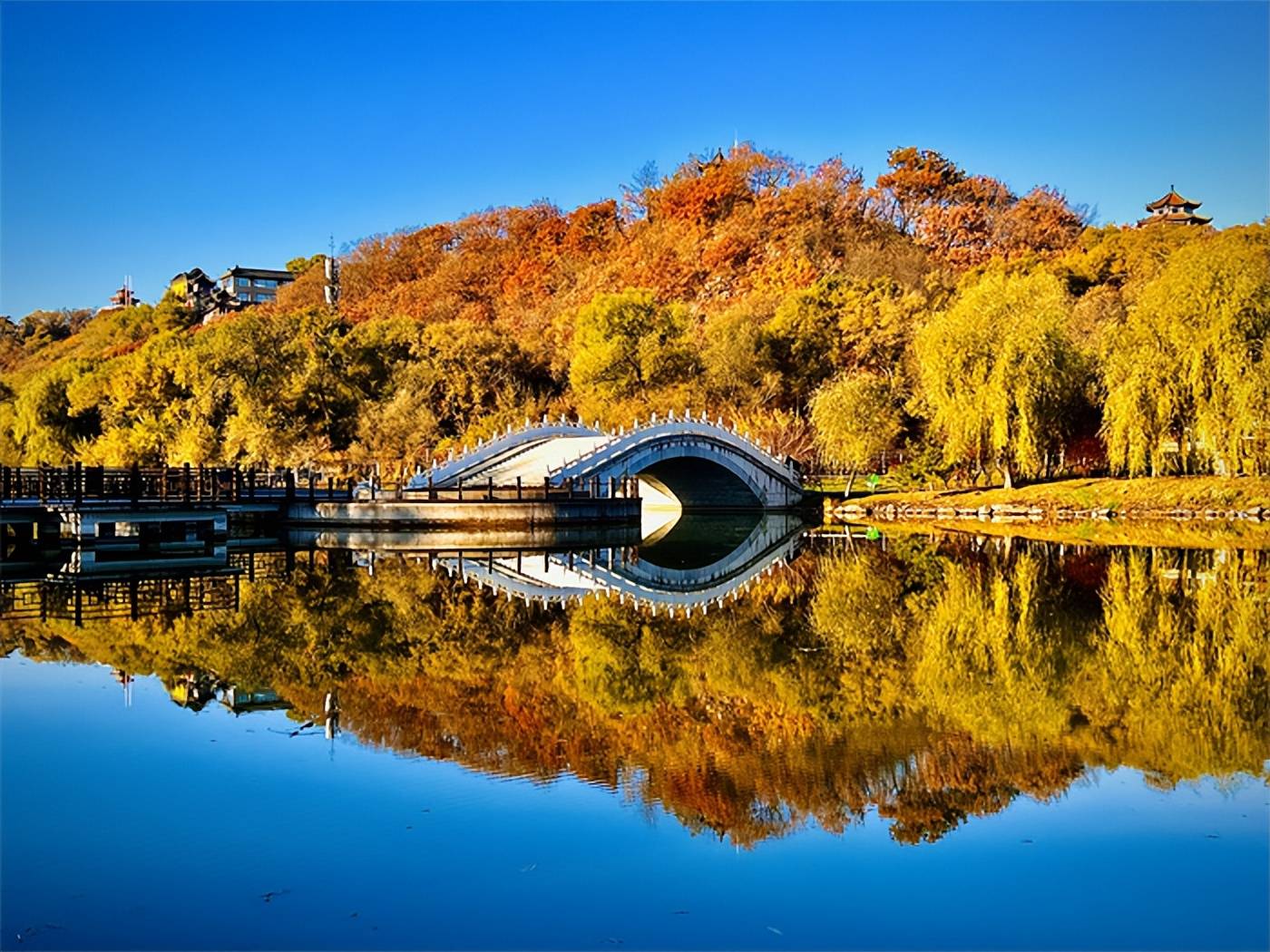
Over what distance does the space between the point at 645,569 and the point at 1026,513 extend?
17029mm

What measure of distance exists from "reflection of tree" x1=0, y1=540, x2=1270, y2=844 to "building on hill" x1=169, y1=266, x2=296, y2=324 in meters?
88.0

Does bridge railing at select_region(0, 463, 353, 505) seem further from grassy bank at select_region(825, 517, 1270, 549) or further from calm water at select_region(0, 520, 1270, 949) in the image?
grassy bank at select_region(825, 517, 1270, 549)

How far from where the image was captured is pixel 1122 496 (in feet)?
123

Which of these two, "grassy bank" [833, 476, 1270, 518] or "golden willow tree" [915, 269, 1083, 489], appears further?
"golden willow tree" [915, 269, 1083, 489]

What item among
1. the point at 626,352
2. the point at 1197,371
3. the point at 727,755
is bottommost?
the point at 727,755

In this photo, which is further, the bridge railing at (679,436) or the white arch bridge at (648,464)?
the bridge railing at (679,436)

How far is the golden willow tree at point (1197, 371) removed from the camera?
34250mm

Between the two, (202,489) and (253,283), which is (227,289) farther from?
(202,489)

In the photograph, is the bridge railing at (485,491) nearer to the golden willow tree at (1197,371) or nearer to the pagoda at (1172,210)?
the golden willow tree at (1197,371)

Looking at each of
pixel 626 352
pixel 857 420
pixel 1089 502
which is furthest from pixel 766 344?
pixel 1089 502

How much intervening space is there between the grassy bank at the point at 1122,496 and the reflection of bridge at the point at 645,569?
7.70m

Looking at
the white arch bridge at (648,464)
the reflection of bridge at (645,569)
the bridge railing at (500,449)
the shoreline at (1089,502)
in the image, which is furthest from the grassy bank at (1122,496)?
the bridge railing at (500,449)

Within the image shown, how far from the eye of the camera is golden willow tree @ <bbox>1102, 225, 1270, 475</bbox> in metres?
34.2

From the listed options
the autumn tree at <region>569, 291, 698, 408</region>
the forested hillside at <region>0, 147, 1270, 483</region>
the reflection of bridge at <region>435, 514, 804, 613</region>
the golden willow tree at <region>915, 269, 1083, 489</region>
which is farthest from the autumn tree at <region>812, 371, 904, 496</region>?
the autumn tree at <region>569, 291, 698, 408</region>
